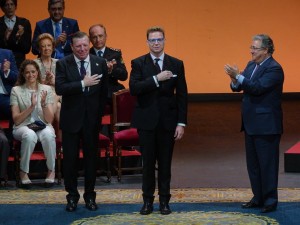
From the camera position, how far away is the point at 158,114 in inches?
251

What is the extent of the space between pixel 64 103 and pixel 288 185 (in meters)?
2.35

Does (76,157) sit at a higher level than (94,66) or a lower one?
lower

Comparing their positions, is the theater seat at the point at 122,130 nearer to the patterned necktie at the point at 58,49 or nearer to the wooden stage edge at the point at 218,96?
the patterned necktie at the point at 58,49

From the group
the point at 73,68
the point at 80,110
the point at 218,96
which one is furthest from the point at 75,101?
the point at 218,96

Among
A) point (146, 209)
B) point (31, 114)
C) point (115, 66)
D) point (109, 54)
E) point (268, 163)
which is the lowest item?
point (146, 209)

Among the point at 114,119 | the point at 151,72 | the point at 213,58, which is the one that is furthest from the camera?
the point at 213,58

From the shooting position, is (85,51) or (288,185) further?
(288,185)

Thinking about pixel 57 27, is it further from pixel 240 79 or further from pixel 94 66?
pixel 240 79

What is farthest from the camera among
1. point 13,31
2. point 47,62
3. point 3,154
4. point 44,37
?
point 13,31

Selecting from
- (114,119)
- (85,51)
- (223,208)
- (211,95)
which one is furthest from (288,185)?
(211,95)

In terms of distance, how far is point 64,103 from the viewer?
665cm

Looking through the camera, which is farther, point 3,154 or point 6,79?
point 6,79

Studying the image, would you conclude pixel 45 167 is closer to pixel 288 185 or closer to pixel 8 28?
pixel 8 28

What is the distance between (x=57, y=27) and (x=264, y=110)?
3.28m
